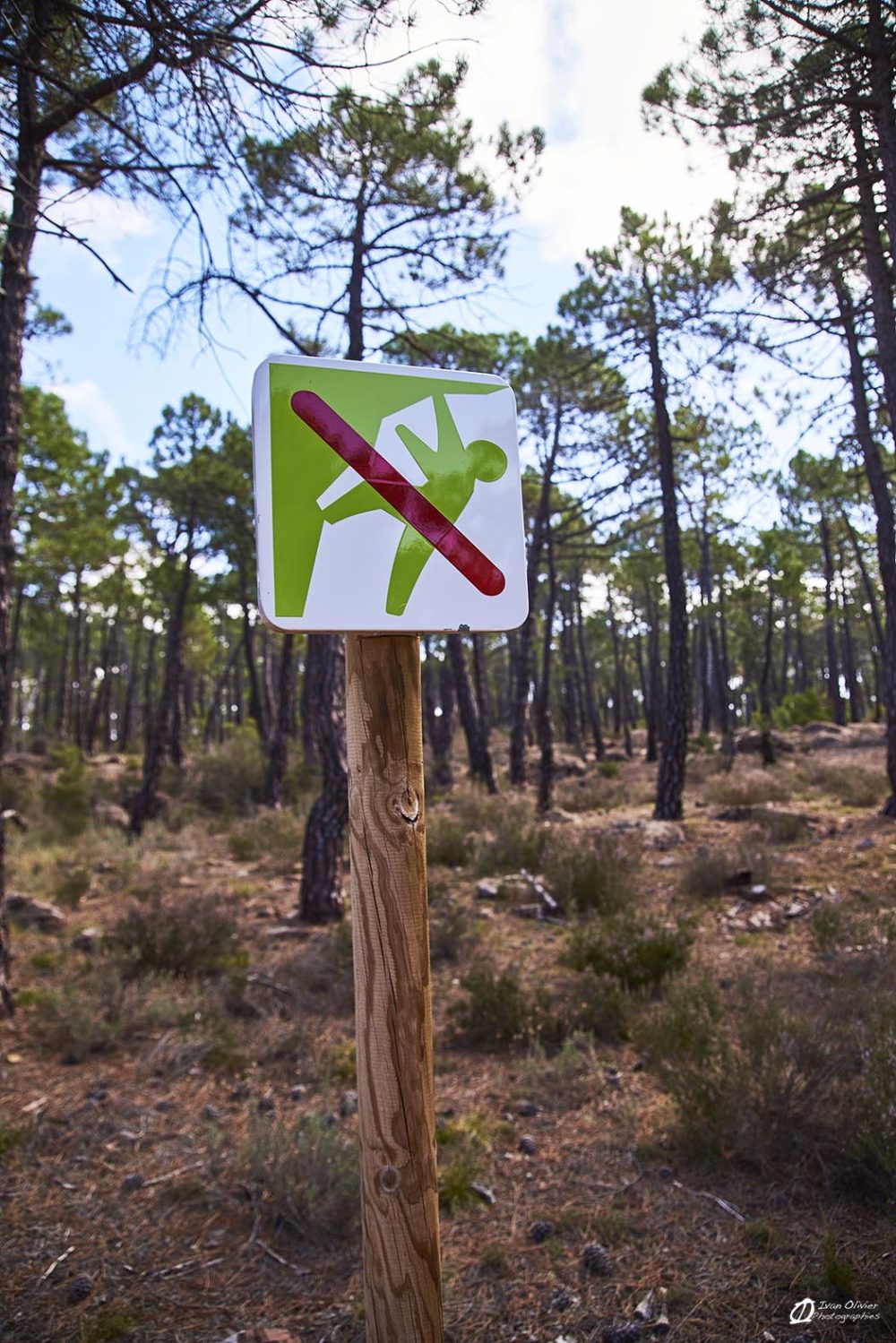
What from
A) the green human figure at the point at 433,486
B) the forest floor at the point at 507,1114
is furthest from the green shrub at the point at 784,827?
the green human figure at the point at 433,486

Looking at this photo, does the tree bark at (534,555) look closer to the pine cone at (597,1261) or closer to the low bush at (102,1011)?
the low bush at (102,1011)

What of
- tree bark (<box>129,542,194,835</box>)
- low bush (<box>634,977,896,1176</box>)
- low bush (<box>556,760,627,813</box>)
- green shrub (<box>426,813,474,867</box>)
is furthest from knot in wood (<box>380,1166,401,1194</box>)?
tree bark (<box>129,542,194,835</box>)

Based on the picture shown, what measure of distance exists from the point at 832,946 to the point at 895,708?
21.2 feet

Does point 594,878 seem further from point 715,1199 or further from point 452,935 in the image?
point 715,1199

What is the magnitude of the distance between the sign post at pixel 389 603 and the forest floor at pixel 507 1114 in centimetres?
138

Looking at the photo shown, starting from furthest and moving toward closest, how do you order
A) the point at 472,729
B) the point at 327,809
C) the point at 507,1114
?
1. the point at 472,729
2. the point at 327,809
3. the point at 507,1114

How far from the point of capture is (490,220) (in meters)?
8.38

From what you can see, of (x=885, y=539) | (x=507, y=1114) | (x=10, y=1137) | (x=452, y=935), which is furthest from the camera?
(x=885, y=539)

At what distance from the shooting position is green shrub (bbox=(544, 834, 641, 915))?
7.32 metres

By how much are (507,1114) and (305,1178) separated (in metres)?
1.18

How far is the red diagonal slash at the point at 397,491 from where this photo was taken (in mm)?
1727

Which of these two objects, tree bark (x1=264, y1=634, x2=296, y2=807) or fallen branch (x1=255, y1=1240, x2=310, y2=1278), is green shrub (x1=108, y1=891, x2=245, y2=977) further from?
tree bark (x1=264, y1=634, x2=296, y2=807)

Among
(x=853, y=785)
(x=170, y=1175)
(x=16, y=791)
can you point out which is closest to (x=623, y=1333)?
(x=170, y=1175)

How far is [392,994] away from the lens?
1738 millimetres
